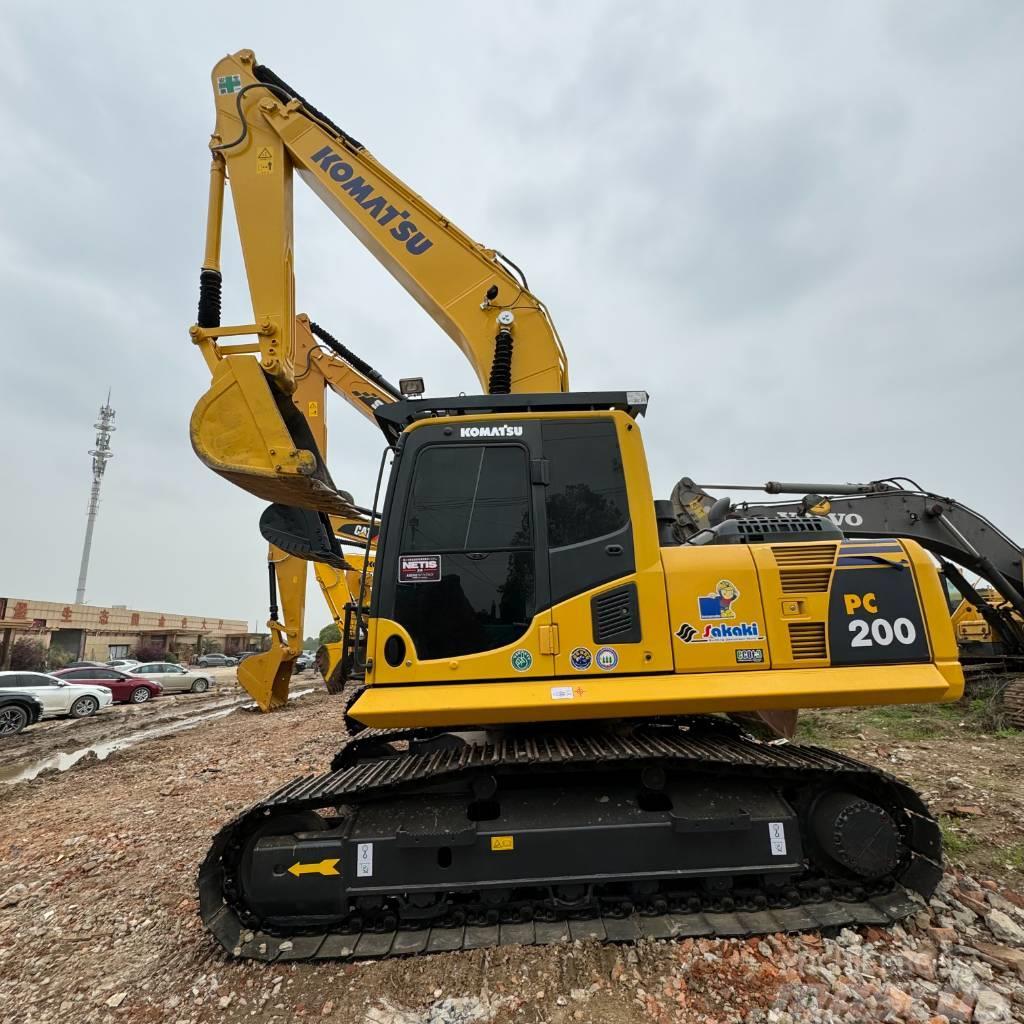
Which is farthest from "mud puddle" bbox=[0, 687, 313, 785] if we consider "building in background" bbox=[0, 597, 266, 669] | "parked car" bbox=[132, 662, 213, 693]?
"building in background" bbox=[0, 597, 266, 669]

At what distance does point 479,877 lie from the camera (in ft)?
10.8

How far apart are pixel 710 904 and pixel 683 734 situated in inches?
42.1

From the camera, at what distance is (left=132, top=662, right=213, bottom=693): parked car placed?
2398 centimetres

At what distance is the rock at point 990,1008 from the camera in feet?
8.66

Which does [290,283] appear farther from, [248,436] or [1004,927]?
[1004,927]

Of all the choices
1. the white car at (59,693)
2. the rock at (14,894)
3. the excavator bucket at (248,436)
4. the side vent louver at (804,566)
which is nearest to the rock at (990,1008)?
the side vent louver at (804,566)

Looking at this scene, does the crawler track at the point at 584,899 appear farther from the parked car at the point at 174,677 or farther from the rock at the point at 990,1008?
the parked car at the point at 174,677

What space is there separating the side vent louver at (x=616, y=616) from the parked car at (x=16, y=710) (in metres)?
16.9

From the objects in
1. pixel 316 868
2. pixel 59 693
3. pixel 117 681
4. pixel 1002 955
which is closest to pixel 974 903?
pixel 1002 955

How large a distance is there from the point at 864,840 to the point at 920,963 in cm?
56

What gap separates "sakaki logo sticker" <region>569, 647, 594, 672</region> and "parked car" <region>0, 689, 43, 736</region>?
1673cm

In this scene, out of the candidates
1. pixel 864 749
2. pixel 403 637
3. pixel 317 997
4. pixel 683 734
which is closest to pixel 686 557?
pixel 683 734

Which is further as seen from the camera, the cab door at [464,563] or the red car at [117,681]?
the red car at [117,681]

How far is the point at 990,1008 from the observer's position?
2686 mm
